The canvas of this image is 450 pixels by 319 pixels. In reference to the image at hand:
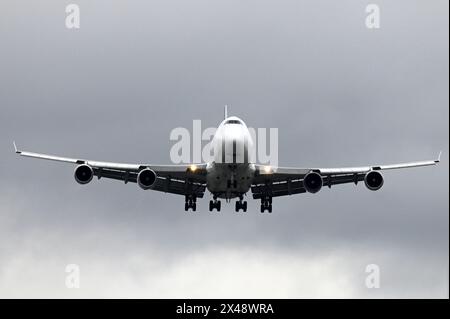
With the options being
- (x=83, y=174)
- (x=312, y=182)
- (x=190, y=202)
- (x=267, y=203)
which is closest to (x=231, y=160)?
(x=312, y=182)

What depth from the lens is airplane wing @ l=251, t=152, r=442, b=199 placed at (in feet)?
239

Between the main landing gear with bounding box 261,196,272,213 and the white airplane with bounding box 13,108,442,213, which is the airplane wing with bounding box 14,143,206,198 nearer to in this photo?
the white airplane with bounding box 13,108,442,213

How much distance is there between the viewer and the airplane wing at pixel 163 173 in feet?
236

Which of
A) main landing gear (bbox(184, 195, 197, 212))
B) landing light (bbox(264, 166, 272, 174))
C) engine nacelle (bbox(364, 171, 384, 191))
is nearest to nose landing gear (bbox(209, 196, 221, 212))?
main landing gear (bbox(184, 195, 197, 212))

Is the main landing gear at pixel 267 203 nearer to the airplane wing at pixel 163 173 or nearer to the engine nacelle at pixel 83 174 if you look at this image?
the airplane wing at pixel 163 173

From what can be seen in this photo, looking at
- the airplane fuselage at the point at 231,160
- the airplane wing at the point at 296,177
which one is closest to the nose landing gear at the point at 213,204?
the airplane wing at the point at 296,177

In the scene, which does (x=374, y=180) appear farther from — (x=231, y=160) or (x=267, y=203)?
(x=231, y=160)

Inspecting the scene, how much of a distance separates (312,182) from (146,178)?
11.1 meters
